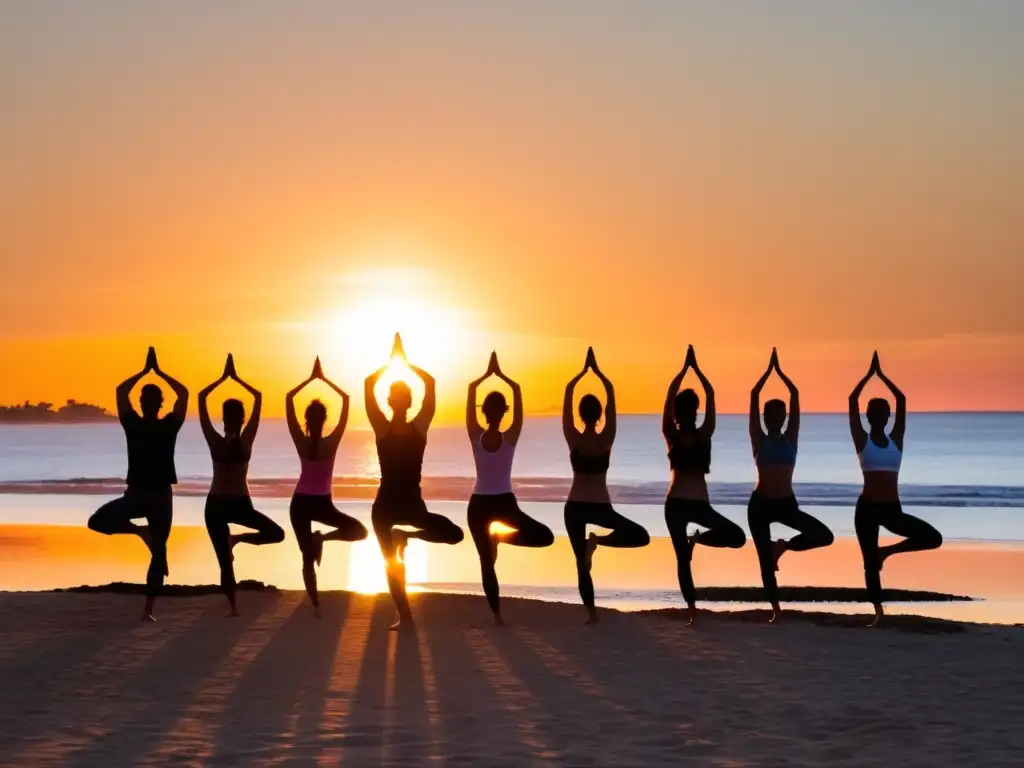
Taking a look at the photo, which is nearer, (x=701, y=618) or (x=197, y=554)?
(x=701, y=618)

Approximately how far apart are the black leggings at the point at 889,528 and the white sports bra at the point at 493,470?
3.09 metres

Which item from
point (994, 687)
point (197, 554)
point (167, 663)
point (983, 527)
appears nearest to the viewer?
point (994, 687)

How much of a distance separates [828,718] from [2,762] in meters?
4.77

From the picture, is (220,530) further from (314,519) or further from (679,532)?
(679,532)

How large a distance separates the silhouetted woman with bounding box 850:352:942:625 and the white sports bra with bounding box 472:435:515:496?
3.09m

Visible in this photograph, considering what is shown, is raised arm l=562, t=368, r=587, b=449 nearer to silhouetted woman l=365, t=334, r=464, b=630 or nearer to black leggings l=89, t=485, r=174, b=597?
silhouetted woman l=365, t=334, r=464, b=630

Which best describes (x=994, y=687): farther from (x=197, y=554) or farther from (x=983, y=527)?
(x=983, y=527)

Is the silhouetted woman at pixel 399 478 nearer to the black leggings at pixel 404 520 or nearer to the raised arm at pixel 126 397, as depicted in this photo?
the black leggings at pixel 404 520

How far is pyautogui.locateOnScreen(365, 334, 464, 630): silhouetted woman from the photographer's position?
11102 mm

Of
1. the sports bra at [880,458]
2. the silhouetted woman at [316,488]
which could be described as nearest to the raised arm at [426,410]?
the silhouetted woman at [316,488]

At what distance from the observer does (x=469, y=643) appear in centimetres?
1106

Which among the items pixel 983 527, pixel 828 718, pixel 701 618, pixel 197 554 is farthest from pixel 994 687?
pixel 983 527

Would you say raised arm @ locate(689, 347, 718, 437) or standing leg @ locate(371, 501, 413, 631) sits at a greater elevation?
raised arm @ locate(689, 347, 718, 437)

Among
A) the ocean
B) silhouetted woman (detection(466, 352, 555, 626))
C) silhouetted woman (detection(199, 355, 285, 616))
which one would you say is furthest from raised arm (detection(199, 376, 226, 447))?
the ocean
